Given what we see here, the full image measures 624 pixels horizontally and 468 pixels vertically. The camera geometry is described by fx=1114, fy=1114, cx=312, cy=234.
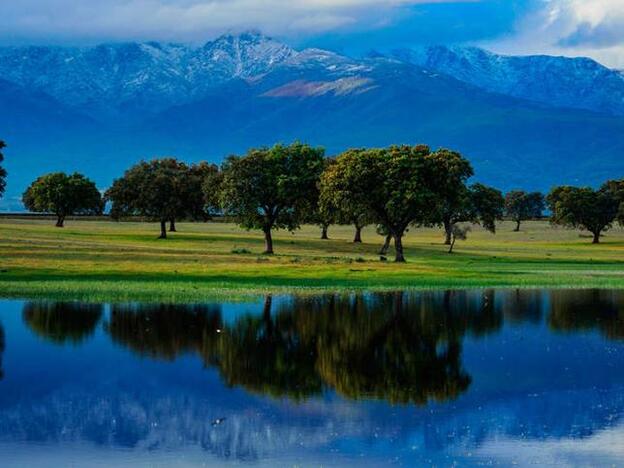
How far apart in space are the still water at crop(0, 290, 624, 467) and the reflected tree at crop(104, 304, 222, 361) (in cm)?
10

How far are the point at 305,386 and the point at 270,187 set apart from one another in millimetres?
74695

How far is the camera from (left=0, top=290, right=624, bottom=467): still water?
27.2 meters

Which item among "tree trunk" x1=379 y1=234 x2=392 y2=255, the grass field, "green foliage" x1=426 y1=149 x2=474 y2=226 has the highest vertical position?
"green foliage" x1=426 y1=149 x2=474 y2=226

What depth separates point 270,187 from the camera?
109 m

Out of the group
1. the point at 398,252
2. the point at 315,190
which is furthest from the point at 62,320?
the point at 315,190

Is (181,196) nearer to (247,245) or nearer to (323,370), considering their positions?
(247,245)

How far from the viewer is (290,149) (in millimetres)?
114250

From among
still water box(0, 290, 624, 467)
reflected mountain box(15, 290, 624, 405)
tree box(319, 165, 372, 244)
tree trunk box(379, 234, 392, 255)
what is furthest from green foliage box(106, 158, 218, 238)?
still water box(0, 290, 624, 467)

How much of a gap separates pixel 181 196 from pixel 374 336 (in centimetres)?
8759

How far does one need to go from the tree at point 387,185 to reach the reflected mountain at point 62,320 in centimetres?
4607

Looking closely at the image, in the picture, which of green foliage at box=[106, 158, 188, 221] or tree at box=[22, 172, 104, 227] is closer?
green foliage at box=[106, 158, 188, 221]

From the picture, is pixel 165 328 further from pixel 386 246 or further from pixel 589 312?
pixel 386 246

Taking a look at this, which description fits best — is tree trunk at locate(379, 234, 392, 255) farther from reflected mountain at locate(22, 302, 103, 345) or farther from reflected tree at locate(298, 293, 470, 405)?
reflected mountain at locate(22, 302, 103, 345)

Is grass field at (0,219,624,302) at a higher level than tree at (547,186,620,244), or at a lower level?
lower
